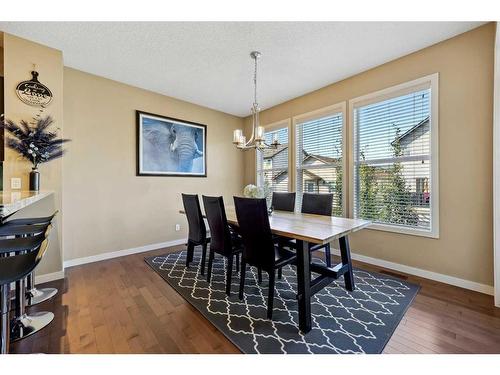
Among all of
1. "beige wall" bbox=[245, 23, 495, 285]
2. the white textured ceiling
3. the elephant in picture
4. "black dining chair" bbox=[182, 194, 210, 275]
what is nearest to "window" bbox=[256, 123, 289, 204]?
the white textured ceiling

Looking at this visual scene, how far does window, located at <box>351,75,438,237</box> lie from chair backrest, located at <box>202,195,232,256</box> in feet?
6.52

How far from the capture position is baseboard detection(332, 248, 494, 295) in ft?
7.28

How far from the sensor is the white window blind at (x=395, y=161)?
2.62m

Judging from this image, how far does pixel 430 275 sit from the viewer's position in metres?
2.54

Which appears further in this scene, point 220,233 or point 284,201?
point 284,201

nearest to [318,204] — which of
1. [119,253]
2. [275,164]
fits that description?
[275,164]

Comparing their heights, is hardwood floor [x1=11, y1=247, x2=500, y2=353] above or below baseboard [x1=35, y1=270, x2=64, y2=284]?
below

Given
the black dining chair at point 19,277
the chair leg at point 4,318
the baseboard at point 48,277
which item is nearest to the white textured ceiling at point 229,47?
the black dining chair at point 19,277

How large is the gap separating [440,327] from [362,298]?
57cm

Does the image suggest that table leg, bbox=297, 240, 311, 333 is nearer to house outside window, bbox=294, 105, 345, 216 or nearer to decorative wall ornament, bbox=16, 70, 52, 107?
house outside window, bbox=294, 105, 345, 216

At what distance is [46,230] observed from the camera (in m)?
1.56

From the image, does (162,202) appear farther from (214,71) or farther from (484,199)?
(484,199)

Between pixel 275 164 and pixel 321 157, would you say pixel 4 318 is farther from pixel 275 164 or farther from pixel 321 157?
pixel 275 164

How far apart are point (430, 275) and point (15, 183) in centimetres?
457
